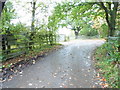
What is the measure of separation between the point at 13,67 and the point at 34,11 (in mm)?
6029

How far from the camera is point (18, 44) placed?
23.2 feet

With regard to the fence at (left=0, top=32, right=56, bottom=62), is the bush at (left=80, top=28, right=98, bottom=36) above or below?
above

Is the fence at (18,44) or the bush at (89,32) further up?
the bush at (89,32)

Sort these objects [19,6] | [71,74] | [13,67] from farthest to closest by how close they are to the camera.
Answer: [19,6], [13,67], [71,74]

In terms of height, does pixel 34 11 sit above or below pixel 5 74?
above

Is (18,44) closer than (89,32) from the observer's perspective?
Yes

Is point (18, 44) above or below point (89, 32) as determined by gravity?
below

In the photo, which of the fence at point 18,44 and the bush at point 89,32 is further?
the bush at point 89,32

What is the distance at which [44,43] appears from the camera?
1047 cm

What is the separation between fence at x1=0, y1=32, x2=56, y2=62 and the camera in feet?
19.8

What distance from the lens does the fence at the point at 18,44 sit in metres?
6.04

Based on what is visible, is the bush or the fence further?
the bush

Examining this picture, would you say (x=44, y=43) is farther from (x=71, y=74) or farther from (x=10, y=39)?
(x=71, y=74)

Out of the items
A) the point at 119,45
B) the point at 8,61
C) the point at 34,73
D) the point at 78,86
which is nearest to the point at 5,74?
the point at 34,73
